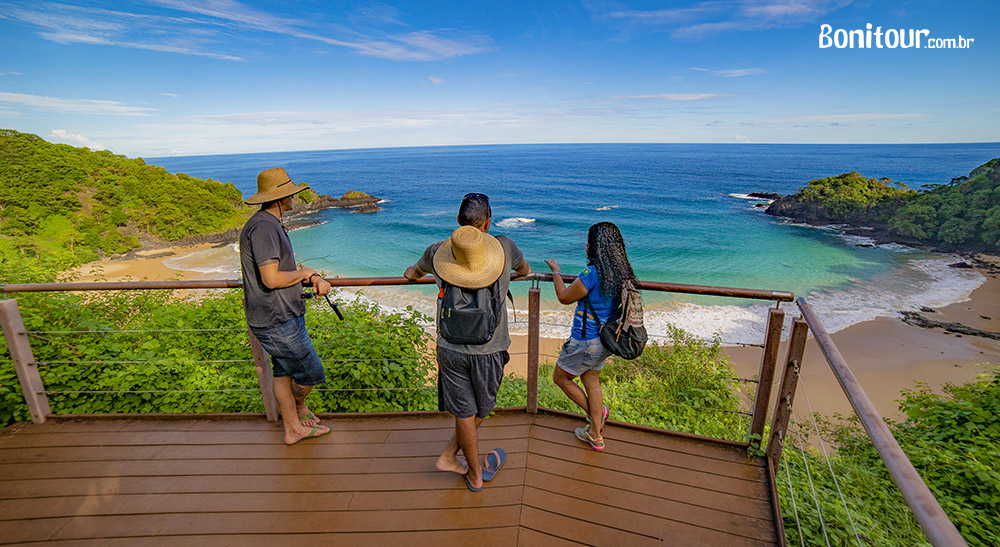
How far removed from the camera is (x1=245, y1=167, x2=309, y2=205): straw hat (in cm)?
276

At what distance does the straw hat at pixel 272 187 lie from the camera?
2760mm

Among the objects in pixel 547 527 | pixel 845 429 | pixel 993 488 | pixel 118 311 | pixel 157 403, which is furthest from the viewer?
pixel 118 311

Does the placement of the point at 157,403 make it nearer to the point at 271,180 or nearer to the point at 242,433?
the point at 242,433

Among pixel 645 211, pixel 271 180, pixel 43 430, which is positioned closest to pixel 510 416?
pixel 271 180

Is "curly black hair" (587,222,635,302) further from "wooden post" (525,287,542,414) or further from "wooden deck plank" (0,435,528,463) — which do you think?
"wooden deck plank" (0,435,528,463)

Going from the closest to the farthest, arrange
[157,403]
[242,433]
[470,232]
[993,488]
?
[470,232] → [242,433] → [993,488] → [157,403]

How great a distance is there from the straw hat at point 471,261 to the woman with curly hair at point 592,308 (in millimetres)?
534

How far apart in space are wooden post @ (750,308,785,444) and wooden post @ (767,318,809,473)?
0.08 metres

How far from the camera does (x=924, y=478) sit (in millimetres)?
5016

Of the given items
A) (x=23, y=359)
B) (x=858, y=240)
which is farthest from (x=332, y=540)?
(x=858, y=240)

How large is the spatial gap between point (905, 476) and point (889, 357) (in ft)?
53.5

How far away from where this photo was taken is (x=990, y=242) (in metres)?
25.1

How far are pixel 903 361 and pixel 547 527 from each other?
1579 cm

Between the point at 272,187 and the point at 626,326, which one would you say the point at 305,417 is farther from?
the point at 626,326
